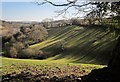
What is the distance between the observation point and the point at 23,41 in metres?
70.4

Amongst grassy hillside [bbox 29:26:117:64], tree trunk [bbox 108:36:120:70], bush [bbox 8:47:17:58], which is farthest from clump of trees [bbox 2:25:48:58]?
tree trunk [bbox 108:36:120:70]

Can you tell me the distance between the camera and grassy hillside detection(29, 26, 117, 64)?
194 ft

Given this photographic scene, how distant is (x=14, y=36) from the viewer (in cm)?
7000

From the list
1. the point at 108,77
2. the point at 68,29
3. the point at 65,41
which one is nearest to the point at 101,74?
the point at 108,77

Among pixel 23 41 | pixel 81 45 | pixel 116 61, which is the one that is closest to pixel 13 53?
pixel 23 41

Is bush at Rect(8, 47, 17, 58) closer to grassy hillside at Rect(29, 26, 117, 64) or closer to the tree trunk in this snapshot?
grassy hillside at Rect(29, 26, 117, 64)

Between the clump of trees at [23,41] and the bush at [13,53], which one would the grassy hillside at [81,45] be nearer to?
the clump of trees at [23,41]

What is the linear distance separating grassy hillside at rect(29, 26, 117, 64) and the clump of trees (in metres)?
2.76

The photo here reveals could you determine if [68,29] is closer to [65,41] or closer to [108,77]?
[65,41]

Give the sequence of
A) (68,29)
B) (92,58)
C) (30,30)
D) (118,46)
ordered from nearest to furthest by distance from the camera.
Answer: (118,46) → (92,58) → (30,30) → (68,29)

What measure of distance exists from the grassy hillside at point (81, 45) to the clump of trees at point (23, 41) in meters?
2.76

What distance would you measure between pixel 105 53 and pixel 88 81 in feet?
168

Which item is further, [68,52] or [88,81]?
[68,52]

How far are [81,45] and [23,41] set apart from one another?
15506mm
